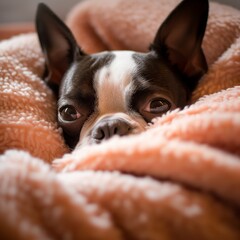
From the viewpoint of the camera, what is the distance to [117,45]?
5.61 feet

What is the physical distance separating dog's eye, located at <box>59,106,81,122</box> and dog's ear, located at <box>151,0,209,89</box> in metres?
0.42

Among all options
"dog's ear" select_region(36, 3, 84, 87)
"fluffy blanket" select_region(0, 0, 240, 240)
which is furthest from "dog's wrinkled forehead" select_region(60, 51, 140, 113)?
"fluffy blanket" select_region(0, 0, 240, 240)

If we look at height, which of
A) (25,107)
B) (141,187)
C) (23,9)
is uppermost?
(141,187)

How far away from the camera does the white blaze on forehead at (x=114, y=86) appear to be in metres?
1.19

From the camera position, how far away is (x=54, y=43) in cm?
152

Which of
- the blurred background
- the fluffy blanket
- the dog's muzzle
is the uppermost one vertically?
the fluffy blanket

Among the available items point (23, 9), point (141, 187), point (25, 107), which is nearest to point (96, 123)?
point (25, 107)

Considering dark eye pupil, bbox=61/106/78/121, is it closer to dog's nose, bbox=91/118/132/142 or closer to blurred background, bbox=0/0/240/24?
dog's nose, bbox=91/118/132/142

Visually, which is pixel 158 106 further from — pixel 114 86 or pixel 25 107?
pixel 25 107

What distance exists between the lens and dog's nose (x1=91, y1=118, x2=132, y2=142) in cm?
101

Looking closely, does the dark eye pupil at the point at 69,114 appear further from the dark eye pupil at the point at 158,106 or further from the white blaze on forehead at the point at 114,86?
the dark eye pupil at the point at 158,106

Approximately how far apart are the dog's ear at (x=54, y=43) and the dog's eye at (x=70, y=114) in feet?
0.82

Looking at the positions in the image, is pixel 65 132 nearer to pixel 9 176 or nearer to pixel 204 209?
pixel 9 176

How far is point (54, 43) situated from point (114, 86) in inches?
17.7
